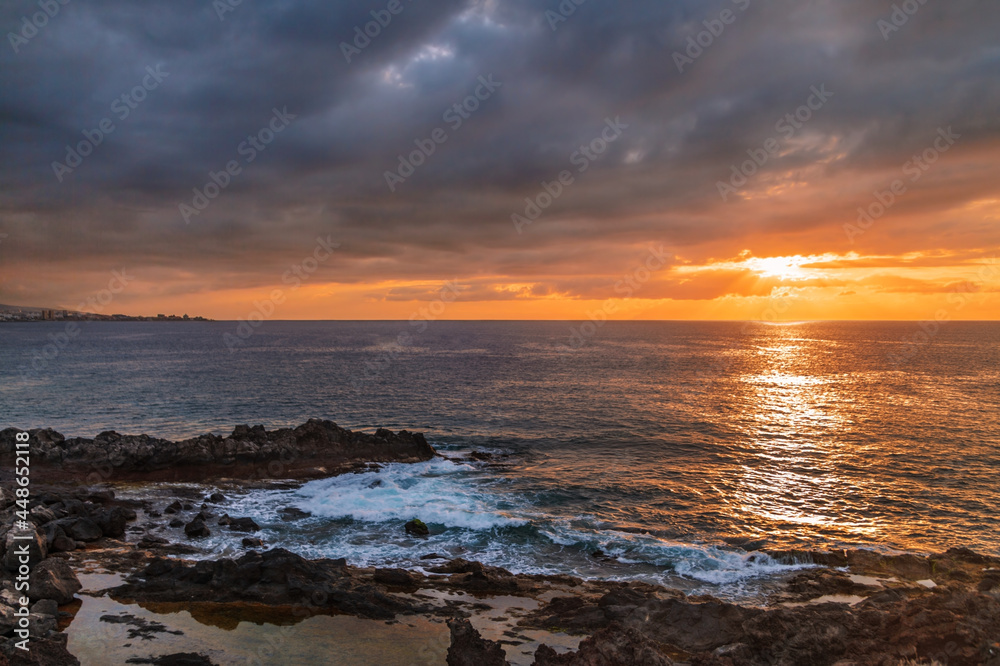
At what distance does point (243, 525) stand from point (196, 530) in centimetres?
198

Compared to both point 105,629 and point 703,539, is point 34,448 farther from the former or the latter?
point 703,539

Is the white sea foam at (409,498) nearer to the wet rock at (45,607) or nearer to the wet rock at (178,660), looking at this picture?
the wet rock at (45,607)

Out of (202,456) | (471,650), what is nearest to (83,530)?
(202,456)

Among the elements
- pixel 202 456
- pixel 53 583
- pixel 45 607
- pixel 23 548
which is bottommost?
pixel 202 456

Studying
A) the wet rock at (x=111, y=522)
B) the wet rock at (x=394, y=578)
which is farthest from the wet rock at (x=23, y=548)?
the wet rock at (x=394, y=578)

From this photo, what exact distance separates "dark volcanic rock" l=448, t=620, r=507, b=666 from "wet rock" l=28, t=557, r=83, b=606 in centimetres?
1333

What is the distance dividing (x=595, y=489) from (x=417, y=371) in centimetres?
6469

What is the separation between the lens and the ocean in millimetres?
24312

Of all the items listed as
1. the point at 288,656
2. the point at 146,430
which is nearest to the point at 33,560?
the point at 288,656

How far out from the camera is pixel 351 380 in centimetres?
8131

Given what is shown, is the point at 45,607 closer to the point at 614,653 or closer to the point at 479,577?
the point at 479,577

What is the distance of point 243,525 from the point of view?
2533 centimetres

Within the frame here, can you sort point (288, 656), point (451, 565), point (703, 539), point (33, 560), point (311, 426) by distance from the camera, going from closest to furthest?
point (288, 656), point (33, 560), point (451, 565), point (703, 539), point (311, 426)

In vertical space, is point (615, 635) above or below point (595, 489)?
above
